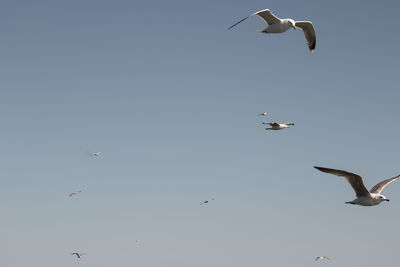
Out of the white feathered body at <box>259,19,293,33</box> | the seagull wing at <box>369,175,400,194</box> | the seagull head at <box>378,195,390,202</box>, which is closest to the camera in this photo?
the seagull head at <box>378,195,390,202</box>

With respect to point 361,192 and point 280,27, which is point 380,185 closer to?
point 361,192

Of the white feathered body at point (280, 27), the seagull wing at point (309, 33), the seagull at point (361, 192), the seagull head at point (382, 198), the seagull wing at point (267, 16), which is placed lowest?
the seagull head at point (382, 198)

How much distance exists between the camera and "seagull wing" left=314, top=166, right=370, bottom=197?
26953mm

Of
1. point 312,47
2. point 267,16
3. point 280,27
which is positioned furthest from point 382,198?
point 312,47

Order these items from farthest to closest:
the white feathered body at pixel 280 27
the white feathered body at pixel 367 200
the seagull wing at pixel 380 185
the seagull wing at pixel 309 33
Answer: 1. the seagull wing at pixel 309 33
2. the white feathered body at pixel 280 27
3. the seagull wing at pixel 380 185
4. the white feathered body at pixel 367 200

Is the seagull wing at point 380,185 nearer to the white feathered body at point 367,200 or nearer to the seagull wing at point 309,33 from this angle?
the white feathered body at point 367,200

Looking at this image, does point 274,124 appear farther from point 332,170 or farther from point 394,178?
point 332,170

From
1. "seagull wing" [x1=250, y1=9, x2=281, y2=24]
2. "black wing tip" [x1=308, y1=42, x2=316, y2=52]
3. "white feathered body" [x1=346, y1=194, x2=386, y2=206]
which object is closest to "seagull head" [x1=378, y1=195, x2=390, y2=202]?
"white feathered body" [x1=346, y1=194, x2=386, y2=206]

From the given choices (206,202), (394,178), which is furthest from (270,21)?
(206,202)

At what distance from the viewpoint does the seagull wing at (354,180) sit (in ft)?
88.4

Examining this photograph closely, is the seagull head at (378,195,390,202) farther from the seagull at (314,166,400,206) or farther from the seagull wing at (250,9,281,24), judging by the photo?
the seagull wing at (250,9,281,24)

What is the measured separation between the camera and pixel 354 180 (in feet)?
92.8

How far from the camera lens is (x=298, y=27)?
41.0m

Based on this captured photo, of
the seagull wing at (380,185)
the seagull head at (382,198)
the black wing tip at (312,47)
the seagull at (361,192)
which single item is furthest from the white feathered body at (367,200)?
the black wing tip at (312,47)
